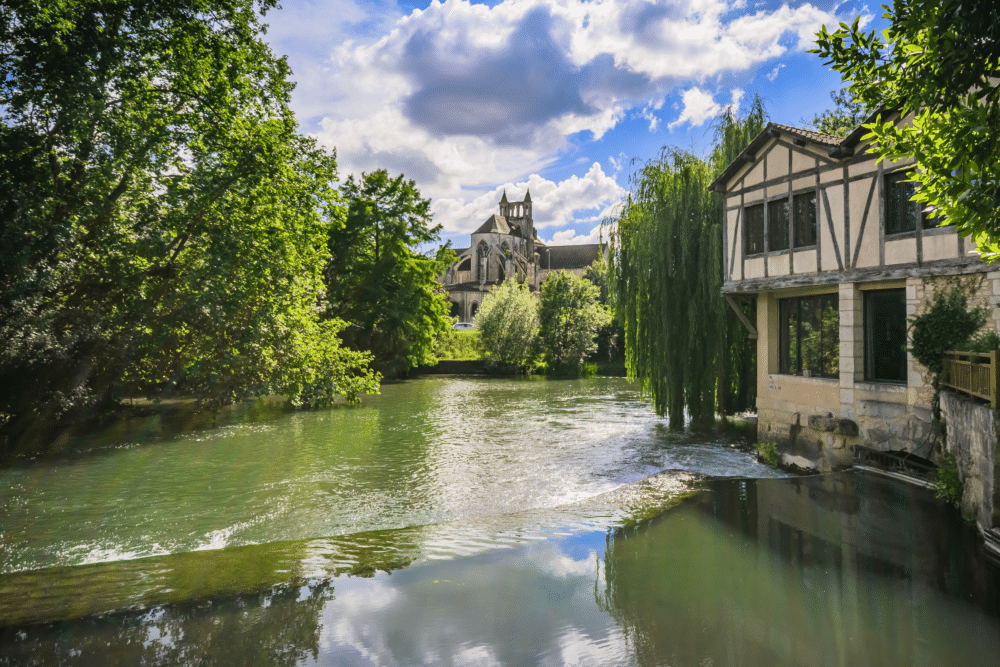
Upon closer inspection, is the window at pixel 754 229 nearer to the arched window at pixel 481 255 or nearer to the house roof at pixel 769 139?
the house roof at pixel 769 139

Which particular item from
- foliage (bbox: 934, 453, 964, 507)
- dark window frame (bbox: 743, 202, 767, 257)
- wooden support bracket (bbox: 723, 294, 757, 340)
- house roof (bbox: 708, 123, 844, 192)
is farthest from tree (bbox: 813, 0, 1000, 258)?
wooden support bracket (bbox: 723, 294, 757, 340)

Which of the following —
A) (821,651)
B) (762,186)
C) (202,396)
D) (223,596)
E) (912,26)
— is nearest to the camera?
(912,26)

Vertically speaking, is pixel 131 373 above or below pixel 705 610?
above

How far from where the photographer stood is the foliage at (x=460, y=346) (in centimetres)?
4116

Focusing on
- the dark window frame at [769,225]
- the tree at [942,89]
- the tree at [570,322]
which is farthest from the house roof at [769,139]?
the tree at [570,322]

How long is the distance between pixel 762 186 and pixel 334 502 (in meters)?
10.2

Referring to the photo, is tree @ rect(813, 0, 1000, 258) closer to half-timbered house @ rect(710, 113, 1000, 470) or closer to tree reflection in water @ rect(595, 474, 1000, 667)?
tree reflection in water @ rect(595, 474, 1000, 667)

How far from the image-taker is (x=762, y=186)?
12.3 metres

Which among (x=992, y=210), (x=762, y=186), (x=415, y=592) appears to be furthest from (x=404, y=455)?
(x=992, y=210)

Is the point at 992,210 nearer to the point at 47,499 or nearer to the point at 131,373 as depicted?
the point at 47,499

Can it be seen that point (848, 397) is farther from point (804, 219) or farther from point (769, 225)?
point (769, 225)

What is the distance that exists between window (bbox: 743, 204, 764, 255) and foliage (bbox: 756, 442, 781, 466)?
398 centimetres

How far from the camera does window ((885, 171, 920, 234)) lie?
9773 millimetres

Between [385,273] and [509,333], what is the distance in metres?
9.94
